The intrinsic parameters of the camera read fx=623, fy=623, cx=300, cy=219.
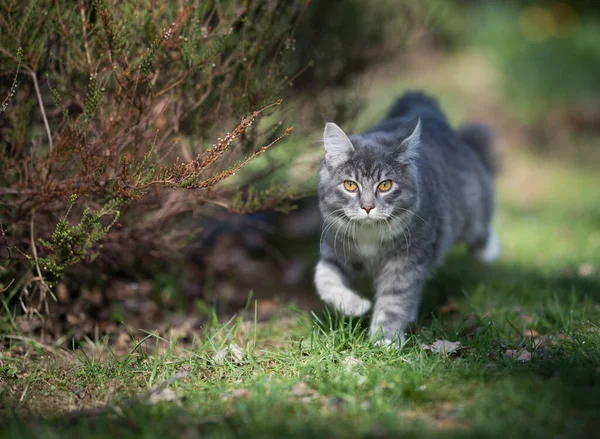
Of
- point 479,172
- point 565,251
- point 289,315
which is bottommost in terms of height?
point 289,315

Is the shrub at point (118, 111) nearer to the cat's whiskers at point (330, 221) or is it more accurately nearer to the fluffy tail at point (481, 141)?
the cat's whiskers at point (330, 221)

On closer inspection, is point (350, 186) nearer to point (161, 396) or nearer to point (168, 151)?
point (168, 151)

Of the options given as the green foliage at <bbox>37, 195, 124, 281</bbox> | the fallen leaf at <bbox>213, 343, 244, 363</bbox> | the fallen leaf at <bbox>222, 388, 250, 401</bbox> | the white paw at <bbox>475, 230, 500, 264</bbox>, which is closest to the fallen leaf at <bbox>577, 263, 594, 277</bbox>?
the white paw at <bbox>475, 230, 500, 264</bbox>

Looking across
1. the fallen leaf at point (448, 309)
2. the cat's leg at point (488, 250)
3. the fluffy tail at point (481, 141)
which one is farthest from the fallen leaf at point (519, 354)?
the fluffy tail at point (481, 141)

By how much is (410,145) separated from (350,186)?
368 mm

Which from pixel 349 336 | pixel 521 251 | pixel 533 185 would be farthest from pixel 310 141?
pixel 533 185

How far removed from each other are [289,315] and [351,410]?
1641 mm

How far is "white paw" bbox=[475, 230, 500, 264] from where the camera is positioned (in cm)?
479

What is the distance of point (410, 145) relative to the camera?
3123 millimetres

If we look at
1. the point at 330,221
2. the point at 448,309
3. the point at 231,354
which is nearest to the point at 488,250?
the point at 448,309

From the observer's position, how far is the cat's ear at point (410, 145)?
309cm

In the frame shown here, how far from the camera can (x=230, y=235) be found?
5340 millimetres

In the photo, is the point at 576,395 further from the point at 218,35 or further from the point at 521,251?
the point at 521,251

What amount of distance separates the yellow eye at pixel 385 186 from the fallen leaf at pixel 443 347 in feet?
2.54
